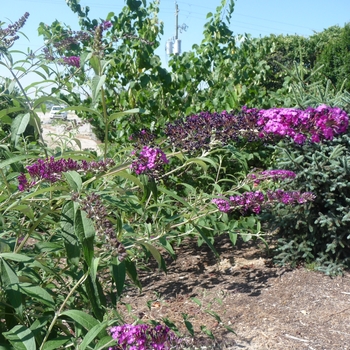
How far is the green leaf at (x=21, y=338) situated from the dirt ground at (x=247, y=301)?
3.73ft

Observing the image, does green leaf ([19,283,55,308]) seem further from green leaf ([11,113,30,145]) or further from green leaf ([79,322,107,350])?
green leaf ([11,113,30,145])

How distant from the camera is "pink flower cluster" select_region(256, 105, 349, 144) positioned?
221cm

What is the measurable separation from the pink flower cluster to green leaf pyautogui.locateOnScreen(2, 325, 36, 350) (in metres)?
1.29

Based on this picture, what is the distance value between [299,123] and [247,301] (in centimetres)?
175

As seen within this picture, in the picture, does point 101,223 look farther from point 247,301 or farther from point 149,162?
point 247,301

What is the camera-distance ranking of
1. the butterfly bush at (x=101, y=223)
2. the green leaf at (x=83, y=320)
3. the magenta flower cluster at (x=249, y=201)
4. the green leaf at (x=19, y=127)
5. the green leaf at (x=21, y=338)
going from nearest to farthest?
the butterfly bush at (x=101, y=223), the green leaf at (x=21, y=338), the green leaf at (x=83, y=320), the green leaf at (x=19, y=127), the magenta flower cluster at (x=249, y=201)

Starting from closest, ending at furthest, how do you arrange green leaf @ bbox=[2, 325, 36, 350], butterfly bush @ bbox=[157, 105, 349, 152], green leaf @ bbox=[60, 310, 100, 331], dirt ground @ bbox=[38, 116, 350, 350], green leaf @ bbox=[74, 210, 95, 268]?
green leaf @ bbox=[74, 210, 95, 268] < green leaf @ bbox=[2, 325, 36, 350] < green leaf @ bbox=[60, 310, 100, 331] < butterfly bush @ bbox=[157, 105, 349, 152] < dirt ground @ bbox=[38, 116, 350, 350]

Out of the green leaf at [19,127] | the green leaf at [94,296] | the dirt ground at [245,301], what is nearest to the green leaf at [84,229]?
the green leaf at [94,296]

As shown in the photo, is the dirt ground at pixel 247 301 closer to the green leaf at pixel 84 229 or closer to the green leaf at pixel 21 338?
the green leaf at pixel 21 338

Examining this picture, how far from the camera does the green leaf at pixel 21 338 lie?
4.85 feet

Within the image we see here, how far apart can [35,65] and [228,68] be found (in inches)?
135

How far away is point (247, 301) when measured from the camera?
3.58 m

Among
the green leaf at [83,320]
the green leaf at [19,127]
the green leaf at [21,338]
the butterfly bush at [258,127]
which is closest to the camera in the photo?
the green leaf at [21,338]

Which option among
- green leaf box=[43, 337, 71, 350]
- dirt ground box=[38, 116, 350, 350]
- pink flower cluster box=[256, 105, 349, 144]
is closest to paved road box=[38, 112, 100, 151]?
dirt ground box=[38, 116, 350, 350]
